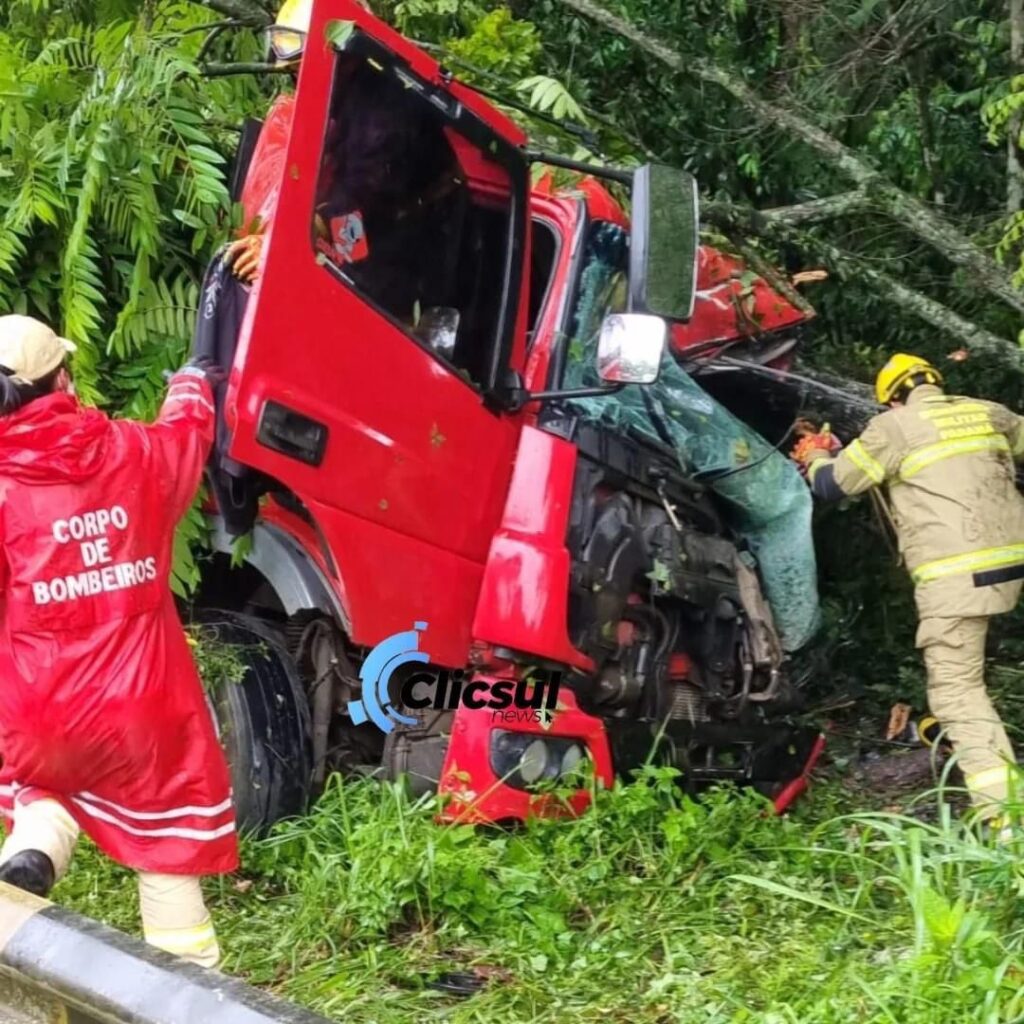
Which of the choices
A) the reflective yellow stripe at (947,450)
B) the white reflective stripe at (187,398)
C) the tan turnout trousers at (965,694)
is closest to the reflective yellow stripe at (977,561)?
the tan turnout trousers at (965,694)

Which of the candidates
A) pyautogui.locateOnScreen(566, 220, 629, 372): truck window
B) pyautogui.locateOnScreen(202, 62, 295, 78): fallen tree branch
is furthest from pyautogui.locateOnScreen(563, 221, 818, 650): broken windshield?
pyautogui.locateOnScreen(202, 62, 295, 78): fallen tree branch

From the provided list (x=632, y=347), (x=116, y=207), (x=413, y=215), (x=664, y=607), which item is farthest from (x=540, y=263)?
(x=116, y=207)

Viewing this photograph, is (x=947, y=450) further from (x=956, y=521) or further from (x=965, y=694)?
(x=965, y=694)

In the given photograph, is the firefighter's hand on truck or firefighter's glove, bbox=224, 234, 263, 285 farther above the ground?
firefighter's glove, bbox=224, 234, 263, 285

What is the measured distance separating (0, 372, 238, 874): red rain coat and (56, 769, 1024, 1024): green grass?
0.43 metres

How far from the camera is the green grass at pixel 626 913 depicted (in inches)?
97.4

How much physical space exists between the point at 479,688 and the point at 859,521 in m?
2.53

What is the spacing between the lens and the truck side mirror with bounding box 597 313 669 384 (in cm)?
307

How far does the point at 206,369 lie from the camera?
3002 mm

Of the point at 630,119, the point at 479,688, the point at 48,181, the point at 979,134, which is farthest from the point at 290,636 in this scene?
the point at 979,134

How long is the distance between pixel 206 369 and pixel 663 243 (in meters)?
1.15

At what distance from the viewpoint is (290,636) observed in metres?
3.59

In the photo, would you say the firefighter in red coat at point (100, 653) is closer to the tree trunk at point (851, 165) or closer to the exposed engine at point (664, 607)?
the exposed engine at point (664, 607)

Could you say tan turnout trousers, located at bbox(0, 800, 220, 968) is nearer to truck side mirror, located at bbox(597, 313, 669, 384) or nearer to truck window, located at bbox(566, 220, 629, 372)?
truck side mirror, located at bbox(597, 313, 669, 384)
